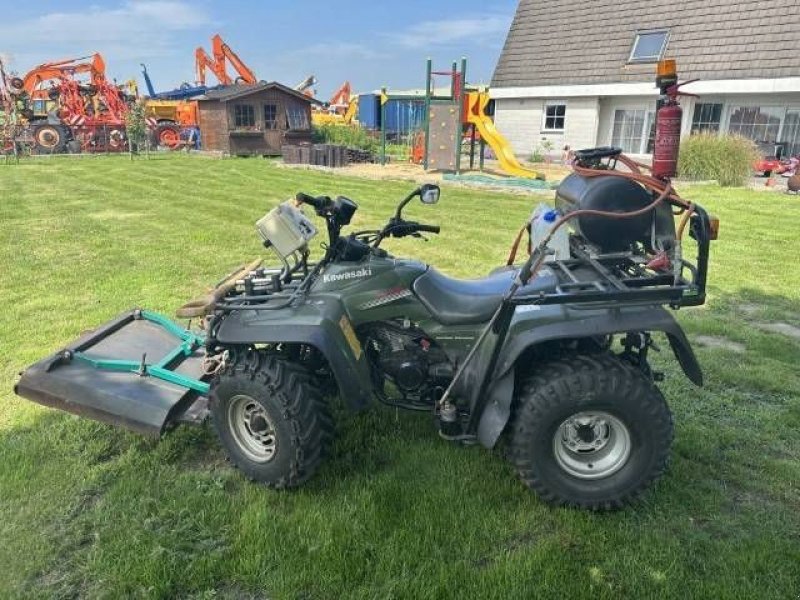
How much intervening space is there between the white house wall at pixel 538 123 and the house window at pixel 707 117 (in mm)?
2821

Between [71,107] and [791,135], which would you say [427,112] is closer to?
[791,135]

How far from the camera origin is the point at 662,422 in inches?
104

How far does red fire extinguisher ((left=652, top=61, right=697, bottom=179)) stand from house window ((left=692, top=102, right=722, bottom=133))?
1679 centimetres

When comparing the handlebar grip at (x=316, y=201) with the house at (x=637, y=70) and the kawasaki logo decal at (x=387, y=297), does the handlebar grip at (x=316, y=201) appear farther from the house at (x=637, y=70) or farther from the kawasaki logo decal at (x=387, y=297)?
the house at (x=637, y=70)

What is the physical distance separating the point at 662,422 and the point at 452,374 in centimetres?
95

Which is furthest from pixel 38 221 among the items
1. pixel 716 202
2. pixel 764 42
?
pixel 764 42

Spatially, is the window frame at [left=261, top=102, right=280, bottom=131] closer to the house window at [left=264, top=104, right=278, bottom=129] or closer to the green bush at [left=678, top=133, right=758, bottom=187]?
the house window at [left=264, top=104, right=278, bottom=129]

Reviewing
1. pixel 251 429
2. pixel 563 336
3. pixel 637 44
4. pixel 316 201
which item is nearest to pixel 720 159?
pixel 637 44

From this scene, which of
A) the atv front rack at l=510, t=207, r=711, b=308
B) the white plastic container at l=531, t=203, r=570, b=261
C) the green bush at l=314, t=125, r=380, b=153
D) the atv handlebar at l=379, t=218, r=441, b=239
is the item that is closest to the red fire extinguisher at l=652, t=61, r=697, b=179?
the atv front rack at l=510, t=207, r=711, b=308

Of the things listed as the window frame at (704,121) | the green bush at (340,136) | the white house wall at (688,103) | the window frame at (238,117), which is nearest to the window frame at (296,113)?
the green bush at (340,136)

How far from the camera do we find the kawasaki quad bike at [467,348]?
8.74ft

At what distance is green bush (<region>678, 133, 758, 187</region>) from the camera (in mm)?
13250

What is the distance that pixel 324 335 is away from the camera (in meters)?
2.74

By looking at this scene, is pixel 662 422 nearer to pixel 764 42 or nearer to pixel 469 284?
pixel 469 284
